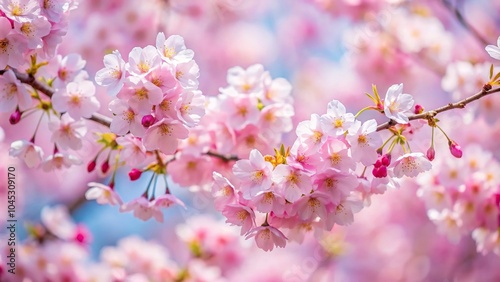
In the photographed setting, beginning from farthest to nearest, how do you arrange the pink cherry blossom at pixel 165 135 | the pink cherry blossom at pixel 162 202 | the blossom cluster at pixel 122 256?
the blossom cluster at pixel 122 256 < the pink cherry blossom at pixel 162 202 < the pink cherry blossom at pixel 165 135

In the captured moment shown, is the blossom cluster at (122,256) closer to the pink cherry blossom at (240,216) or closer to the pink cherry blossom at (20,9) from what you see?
the pink cherry blossom at (240,216)

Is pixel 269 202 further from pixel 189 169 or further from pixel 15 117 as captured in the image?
pixel 15 117

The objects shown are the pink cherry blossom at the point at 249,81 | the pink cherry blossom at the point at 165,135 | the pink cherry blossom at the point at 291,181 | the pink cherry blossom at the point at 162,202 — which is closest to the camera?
the pink cherry blossom at the point at 291,181

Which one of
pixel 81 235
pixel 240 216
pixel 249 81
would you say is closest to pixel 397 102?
pixel 240 216

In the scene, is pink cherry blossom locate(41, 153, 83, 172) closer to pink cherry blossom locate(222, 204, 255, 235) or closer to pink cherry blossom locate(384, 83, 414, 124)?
pink cherry blossom locate(222, 204, 255, 235)

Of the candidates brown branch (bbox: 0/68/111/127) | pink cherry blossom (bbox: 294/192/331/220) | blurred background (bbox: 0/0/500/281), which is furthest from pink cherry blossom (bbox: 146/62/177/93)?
blurred background (bbox: 0/0/500/281)

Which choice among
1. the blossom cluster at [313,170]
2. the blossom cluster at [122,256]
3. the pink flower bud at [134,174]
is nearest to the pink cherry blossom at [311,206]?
the blossom cluster at [313,170]
